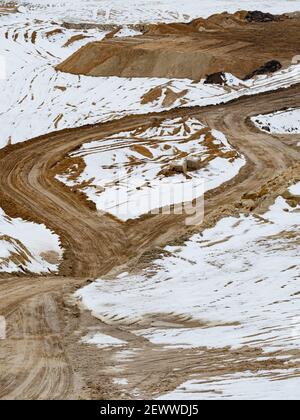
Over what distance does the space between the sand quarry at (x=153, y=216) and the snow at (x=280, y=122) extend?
0.45ft

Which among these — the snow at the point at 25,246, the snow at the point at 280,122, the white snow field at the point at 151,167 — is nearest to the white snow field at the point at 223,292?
the snow at the point at 25,246

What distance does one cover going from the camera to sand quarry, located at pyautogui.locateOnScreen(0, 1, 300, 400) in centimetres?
1249

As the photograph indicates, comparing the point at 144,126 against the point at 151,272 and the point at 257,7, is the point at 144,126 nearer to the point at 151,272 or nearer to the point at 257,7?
the point at 151,272

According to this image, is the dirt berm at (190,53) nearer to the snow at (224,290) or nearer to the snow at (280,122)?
the snow at (280,122)

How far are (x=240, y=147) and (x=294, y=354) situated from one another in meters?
23.0

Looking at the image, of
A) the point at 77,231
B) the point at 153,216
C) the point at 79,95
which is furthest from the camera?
the point at 79,95

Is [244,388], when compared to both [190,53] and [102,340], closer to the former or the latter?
[102,340]

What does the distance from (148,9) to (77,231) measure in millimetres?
53142

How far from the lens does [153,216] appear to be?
1031 inches

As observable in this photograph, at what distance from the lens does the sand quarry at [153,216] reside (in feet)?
41.0

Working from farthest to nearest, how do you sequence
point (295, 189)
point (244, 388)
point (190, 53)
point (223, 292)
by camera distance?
point (190, 53) < point (295, 189) < point (223, 292) < point (244, 388)

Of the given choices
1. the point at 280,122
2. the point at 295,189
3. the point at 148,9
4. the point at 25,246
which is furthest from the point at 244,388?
the point at 148,9

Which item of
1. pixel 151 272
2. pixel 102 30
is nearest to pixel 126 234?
pixel 151 272

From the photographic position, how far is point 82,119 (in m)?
41.2
